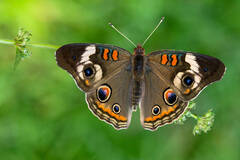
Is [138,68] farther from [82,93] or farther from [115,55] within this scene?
[82,93]

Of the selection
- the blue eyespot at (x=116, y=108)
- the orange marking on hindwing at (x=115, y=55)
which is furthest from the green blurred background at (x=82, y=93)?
the orange marking on hindwing at (x=115, y=55)

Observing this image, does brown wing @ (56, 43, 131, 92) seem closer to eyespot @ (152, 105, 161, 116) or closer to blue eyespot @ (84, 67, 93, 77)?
blue eyespot @ (84, 67, 93, 77)

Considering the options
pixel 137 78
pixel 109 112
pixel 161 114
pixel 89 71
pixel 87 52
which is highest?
pixel 87 52

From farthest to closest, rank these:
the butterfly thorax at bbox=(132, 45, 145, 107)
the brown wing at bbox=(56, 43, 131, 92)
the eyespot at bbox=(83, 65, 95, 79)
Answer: the butterfly thorax at bbox=(132, 45, 145, 107), the eyespot at bbox=(83, 65, 95, 79), the brown wing at bbox=(56, 43, 131, 92)

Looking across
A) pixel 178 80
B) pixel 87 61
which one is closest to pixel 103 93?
pixel 87 61

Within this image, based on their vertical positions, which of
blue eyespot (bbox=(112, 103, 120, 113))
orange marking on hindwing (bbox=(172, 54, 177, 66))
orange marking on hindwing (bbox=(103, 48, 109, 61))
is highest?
orange marking on hindwing (bbox=(172, 54, 177, 66))

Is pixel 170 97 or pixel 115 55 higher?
pixel 115 55

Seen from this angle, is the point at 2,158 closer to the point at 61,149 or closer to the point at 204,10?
the point at 61,149

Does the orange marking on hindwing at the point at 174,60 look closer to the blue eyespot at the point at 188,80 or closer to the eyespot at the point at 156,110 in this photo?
the blue eyespot at the point at 188,80

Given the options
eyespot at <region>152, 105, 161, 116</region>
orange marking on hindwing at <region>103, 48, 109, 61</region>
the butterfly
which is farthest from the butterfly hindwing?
orange marking on hindwing at <region>103, 48, 109, 61</region>
